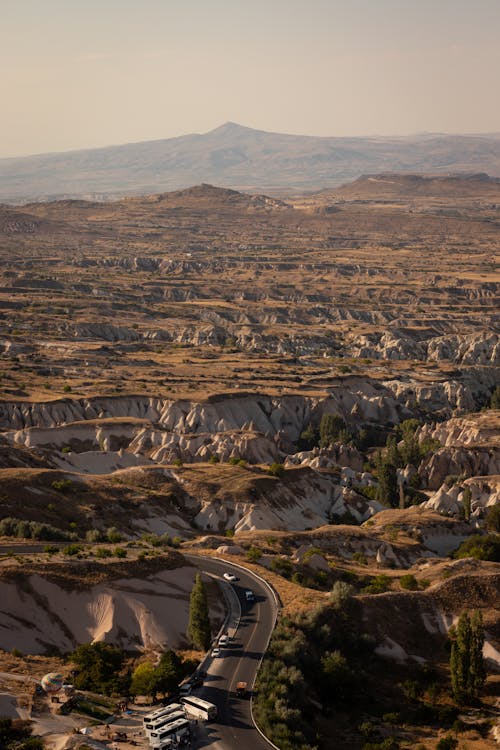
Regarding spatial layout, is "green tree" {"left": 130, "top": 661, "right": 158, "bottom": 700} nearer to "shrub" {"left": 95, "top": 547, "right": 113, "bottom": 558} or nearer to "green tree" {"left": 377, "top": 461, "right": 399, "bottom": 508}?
"shrub" {"left": 95, "top": 547, "right": 113, "bottom": 558}

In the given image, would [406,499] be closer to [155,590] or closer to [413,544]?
[413,544]

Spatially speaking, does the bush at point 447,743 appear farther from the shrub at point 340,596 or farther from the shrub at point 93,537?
the shrub at point 93,537

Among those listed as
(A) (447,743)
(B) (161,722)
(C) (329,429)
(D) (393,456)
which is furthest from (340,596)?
(C) (329,429)

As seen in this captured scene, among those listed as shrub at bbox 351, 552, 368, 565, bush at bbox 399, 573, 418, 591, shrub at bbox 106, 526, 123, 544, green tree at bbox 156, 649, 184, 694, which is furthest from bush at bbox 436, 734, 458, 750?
shrub at bbox 351, 552, 368, 565

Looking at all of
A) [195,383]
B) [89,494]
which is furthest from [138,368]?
[89,494]

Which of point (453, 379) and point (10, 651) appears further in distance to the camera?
point (453, 379)

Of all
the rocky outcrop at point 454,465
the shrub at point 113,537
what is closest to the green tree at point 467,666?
the shrub at point 113,537
